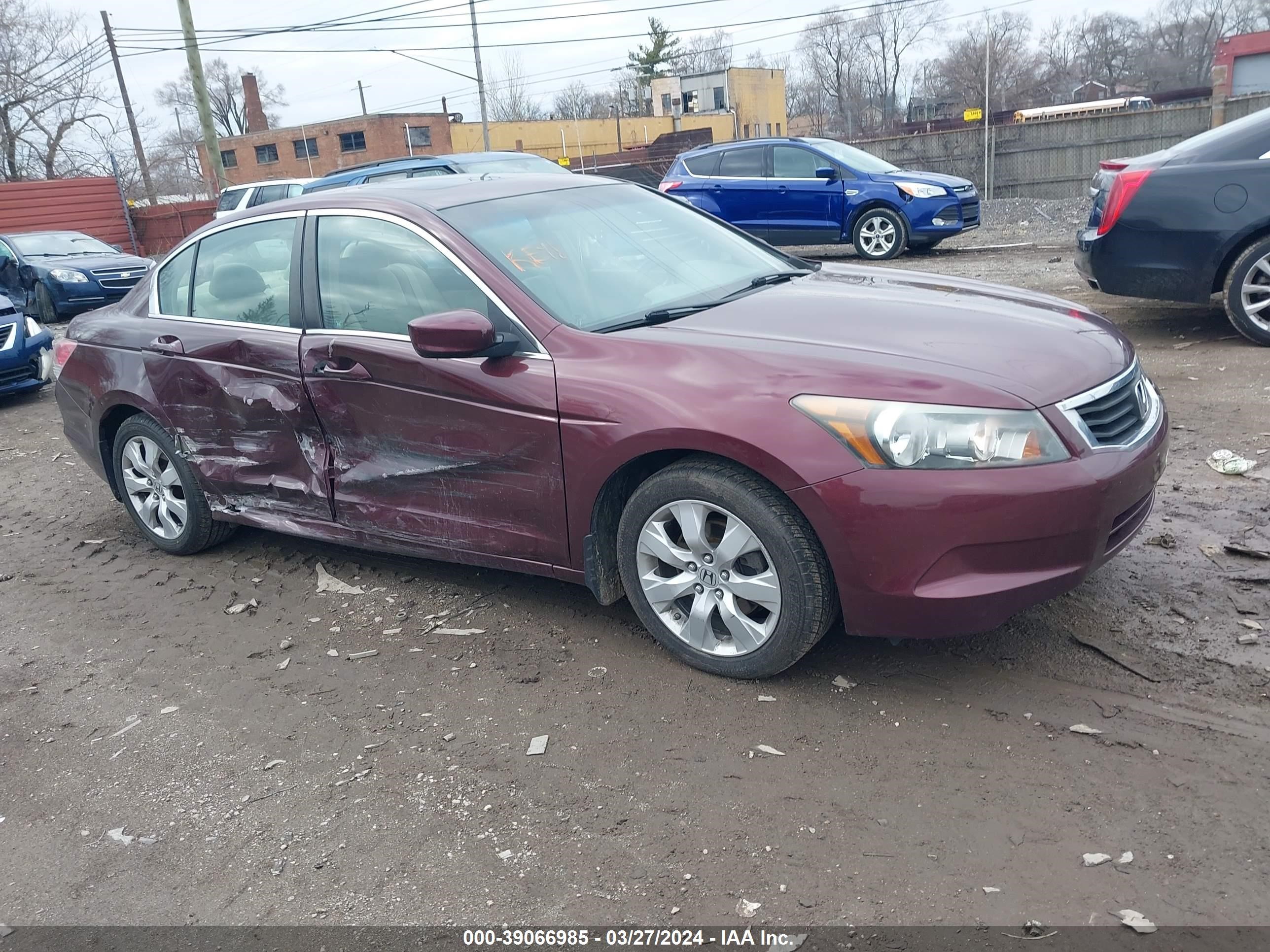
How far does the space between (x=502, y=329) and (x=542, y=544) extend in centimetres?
78

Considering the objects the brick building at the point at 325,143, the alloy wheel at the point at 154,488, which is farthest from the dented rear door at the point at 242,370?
the brick building at the point at 325,143

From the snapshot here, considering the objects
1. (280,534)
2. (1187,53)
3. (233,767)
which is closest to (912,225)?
(280,534)

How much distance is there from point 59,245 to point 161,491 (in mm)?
13276

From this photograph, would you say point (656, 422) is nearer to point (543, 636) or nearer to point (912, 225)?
point (543, 636)

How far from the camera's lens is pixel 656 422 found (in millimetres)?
3348

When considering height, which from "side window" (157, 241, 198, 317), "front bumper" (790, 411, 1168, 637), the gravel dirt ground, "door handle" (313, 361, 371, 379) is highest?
"side window" (157, 241, 198, 317)

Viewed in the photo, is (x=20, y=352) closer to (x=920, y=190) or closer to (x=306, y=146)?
(x=920, y=190)

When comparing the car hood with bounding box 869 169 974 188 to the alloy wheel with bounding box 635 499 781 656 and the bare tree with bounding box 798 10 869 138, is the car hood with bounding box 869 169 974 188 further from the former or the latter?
the bare tree with bounding box 798 10 869 138

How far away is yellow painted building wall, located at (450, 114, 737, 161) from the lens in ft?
175

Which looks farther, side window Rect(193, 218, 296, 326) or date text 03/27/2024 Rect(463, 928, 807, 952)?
side window Rect(193, 218, 296, 326)

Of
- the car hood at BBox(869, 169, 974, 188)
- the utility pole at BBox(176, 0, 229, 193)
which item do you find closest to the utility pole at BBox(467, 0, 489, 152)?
the utility pole at BBox(176, 0, 229, 193)

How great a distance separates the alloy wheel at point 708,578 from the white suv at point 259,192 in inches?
550

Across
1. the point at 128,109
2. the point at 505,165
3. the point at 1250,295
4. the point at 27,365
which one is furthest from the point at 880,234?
the point at 128,109

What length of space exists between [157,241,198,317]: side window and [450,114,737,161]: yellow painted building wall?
49126 millimetres
